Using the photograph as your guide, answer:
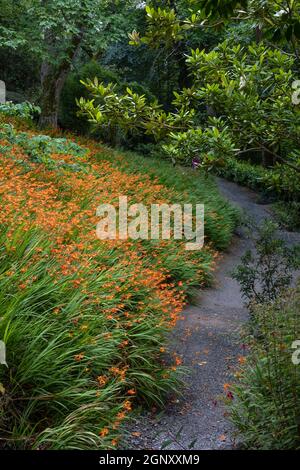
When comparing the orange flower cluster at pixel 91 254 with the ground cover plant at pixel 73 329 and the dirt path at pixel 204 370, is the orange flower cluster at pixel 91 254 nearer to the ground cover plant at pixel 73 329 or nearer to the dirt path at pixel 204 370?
the ground cover plant at pixel 73 329

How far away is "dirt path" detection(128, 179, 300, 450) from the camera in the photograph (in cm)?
395

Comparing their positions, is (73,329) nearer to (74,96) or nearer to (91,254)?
(91,254)

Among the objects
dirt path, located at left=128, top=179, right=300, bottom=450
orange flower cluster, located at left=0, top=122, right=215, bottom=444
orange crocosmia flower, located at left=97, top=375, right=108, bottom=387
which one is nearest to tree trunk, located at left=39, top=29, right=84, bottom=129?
orange flower cluster, located at left=0, top=122, right=215, bottom=444

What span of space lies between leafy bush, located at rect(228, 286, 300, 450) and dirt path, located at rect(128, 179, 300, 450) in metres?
0.27

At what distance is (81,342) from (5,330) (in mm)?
612

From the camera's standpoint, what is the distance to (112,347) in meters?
4.27

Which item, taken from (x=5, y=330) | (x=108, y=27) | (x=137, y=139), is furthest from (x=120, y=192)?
(x=137, y=139)

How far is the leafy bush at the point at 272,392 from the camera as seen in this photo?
3162 millimetres

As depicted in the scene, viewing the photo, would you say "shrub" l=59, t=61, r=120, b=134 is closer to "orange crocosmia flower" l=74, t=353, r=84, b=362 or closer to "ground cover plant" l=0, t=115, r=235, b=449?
"ground cover plant" l=0, t=115, r=235, b=449

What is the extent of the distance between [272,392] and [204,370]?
187 cm

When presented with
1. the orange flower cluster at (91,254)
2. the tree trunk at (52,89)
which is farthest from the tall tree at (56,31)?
the orange flower cluster at (91,254)

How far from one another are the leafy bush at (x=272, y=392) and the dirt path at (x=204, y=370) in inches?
10.5

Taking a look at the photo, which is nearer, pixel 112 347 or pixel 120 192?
pixel 112 347
